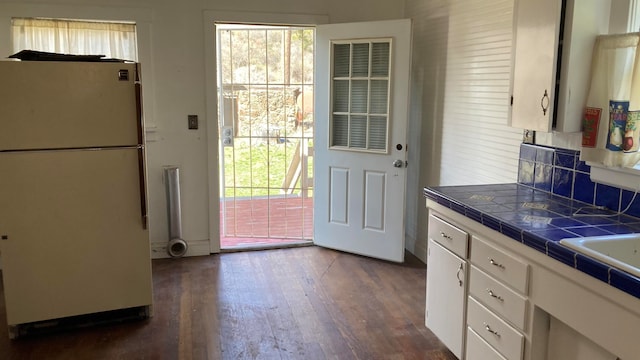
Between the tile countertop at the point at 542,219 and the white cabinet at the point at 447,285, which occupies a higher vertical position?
the tile countertop at the point at 542,219

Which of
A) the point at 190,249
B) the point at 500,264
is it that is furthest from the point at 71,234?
the point at 500,264

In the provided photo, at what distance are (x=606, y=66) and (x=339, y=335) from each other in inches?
75.8

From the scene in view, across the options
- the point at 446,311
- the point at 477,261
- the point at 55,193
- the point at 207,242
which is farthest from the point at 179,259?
the point at 477,261

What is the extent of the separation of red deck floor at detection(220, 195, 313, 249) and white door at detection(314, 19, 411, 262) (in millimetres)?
617

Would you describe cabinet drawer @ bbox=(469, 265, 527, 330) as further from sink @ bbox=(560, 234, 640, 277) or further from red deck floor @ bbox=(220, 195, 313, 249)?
red deck floor @ bbox=(220, 195, 313, 249)

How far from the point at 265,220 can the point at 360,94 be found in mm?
1839

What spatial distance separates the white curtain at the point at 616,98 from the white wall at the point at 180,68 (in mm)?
2488

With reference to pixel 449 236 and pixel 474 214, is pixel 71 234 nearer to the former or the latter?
pixel 449 236

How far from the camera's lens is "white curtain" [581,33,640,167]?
207cm

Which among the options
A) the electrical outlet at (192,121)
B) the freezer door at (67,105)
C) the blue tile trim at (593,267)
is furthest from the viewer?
the electrical outlet at (192,121)

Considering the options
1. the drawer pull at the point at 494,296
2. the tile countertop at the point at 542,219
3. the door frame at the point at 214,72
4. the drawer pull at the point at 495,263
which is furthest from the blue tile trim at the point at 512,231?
the door frame at the point at 214,72

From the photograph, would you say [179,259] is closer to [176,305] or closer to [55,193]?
[176,305]

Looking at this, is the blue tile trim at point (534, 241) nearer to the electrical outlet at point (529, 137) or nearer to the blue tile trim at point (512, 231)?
the blue tile trim at point (512, 231)

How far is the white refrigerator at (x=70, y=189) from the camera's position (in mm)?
2707
